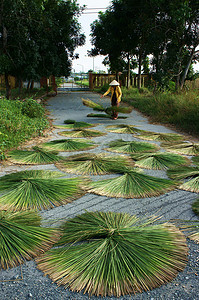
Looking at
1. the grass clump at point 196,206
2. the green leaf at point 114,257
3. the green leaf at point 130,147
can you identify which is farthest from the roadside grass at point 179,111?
the green leaf at point 114,257

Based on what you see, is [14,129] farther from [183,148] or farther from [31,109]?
[183,148]

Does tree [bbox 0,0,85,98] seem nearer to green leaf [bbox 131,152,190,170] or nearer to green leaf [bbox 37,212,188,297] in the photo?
green leaf [bbox 131,152,190,170]

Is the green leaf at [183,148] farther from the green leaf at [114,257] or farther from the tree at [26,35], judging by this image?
the tree at [26,35]

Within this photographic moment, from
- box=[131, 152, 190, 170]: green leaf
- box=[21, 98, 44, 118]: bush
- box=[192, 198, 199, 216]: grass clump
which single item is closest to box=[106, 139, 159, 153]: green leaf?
box=[131, 152, 190, 170]: green leaf

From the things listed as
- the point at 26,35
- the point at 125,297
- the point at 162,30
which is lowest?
the point at 125,297

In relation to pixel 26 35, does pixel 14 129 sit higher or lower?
lower

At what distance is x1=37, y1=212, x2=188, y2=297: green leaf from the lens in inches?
57.0

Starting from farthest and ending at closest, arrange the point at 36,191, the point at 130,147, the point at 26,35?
the point at 26,35 < the point at 130,147 < the point at 36,191

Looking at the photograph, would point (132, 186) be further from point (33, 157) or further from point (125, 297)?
point (33, 157)

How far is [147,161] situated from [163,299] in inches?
90.4

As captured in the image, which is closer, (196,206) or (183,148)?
(196,206)

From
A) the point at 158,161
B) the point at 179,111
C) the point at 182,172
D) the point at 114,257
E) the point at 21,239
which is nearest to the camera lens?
the point at 114,257

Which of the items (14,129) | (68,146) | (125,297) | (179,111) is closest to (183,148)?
(68,146)

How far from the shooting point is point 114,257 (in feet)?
5.30
